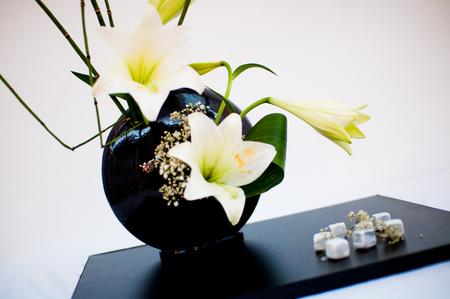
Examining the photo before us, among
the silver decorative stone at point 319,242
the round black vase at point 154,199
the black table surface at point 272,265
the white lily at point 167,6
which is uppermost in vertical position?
the white lily at point 167,6

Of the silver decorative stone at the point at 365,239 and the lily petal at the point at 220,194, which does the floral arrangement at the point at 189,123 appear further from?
the silver decorative stone at the point at 365,239

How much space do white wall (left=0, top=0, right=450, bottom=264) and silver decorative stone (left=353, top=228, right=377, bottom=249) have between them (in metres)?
0.63

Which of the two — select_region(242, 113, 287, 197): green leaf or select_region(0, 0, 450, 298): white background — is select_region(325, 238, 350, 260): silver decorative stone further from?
select_region(0, 0, 450, 298): white background

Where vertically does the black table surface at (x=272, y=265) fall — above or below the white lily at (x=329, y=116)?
below

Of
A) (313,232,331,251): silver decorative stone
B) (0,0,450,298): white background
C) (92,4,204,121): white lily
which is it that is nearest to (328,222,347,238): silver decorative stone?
(313,232,331,251): silver decorative stone

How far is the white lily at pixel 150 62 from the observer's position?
1.65ft

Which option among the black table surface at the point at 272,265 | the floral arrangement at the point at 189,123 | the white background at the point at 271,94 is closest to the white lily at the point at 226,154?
the floral arrangement at the point at 189,123

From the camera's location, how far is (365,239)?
0.59 metres

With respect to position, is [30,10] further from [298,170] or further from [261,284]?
[261,284]

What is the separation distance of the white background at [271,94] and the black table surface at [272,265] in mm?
396

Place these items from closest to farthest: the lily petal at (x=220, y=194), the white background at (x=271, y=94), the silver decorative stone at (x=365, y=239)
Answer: the lily petal at (x=220, y=194)
the silver decorative stone at (x=365, y=239)
the white background at (x=271, y=94)

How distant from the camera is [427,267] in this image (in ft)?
1.79

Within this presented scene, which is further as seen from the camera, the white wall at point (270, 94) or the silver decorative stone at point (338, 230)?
the white wall at point (270, 94)

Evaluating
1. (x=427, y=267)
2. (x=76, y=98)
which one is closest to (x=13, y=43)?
(x=76, y=98)
